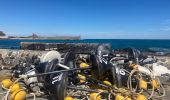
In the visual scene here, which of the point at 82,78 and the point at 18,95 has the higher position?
the point at 82,78

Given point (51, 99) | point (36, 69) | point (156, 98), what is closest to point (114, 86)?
point (156, 98)

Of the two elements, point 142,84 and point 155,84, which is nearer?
point 142,84

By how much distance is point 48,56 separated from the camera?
7.99m

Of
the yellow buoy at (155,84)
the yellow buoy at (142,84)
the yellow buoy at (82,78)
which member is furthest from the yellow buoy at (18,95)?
the yellow buoy at (155,84)

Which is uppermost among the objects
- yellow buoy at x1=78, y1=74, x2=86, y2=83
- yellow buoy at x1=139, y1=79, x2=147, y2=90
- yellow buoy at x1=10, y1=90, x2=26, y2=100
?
yellow buoy at x1=78, y1=74, x2=86, y2=83

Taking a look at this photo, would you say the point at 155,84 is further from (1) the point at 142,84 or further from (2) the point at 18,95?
(2) the point at 18,95

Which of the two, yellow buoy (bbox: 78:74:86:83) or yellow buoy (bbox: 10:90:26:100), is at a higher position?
yellow buoy (bbox: 78:74:86:83)

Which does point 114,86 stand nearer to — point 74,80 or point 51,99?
Answer: point 74,80

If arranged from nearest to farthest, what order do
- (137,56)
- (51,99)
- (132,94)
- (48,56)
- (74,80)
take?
1. (132,94)
2. (51,99)
3. (74,80)
4. (48,56)
5. (137,56)

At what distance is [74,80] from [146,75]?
203 cm

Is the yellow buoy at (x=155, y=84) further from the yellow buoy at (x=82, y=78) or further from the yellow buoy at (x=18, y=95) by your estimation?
the yellow buoy at (x=18, y=95)

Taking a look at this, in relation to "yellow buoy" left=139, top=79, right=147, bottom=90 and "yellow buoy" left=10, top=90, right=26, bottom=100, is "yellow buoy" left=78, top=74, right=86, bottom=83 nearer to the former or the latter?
"yellow buoy" left=139, top=79, right=147, bottom=90

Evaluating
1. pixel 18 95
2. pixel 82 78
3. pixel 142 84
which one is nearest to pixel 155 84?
pixel 142 84

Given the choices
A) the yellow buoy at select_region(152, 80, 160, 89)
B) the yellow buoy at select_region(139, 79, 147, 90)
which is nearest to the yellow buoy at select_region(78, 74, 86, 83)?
the yellow buoy at select_region(139, 79, 147, 90)
